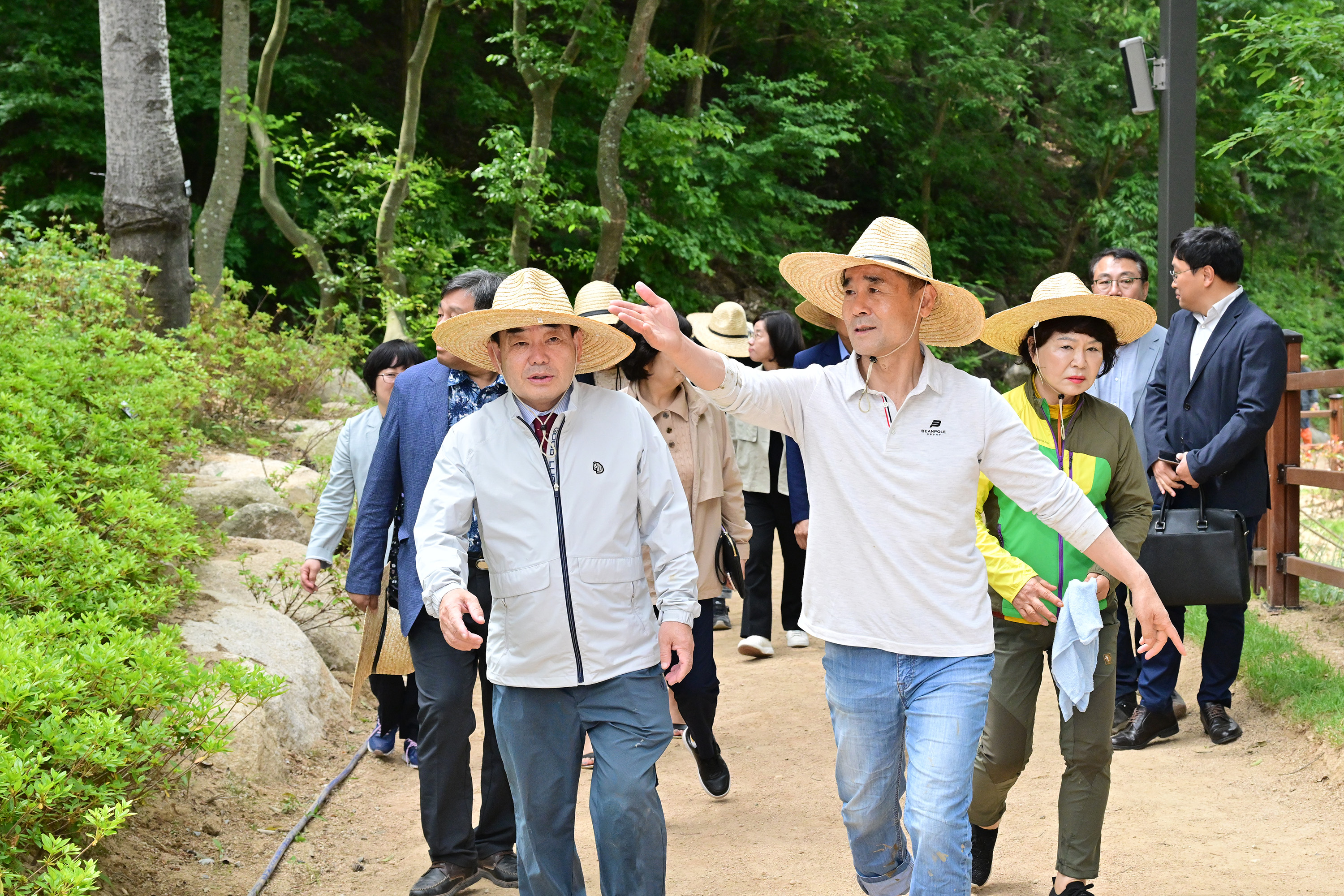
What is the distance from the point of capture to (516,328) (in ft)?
11.2

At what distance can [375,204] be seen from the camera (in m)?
17.6

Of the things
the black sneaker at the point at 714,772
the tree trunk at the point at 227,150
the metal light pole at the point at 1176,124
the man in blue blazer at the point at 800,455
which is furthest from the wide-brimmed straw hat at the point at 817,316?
the tree trunk at the point at 227,150

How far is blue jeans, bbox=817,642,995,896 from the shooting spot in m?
2.99

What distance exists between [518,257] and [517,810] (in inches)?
520

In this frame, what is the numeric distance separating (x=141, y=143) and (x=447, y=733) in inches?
275

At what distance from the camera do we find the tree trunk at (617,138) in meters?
15.6

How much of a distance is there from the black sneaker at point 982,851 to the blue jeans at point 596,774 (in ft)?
4.30

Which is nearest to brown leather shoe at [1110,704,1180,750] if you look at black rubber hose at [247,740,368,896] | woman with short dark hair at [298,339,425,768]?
woman with short dark hair at [298,339,425,768]

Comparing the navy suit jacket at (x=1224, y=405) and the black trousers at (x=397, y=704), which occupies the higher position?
the navy suit jacket at (x=1224, y=405)

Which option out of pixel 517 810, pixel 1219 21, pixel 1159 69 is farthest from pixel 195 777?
pixel 1219 21

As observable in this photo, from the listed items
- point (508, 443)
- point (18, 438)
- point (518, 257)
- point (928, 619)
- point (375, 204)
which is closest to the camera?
point (928, 619)

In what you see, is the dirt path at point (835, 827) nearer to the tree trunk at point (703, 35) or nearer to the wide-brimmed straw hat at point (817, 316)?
the wide-brimmed straw hat at point (817, 316)

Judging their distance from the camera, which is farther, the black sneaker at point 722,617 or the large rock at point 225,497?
the black sneaker at point 722,617

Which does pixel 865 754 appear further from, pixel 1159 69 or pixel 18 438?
pixel 1159 69
